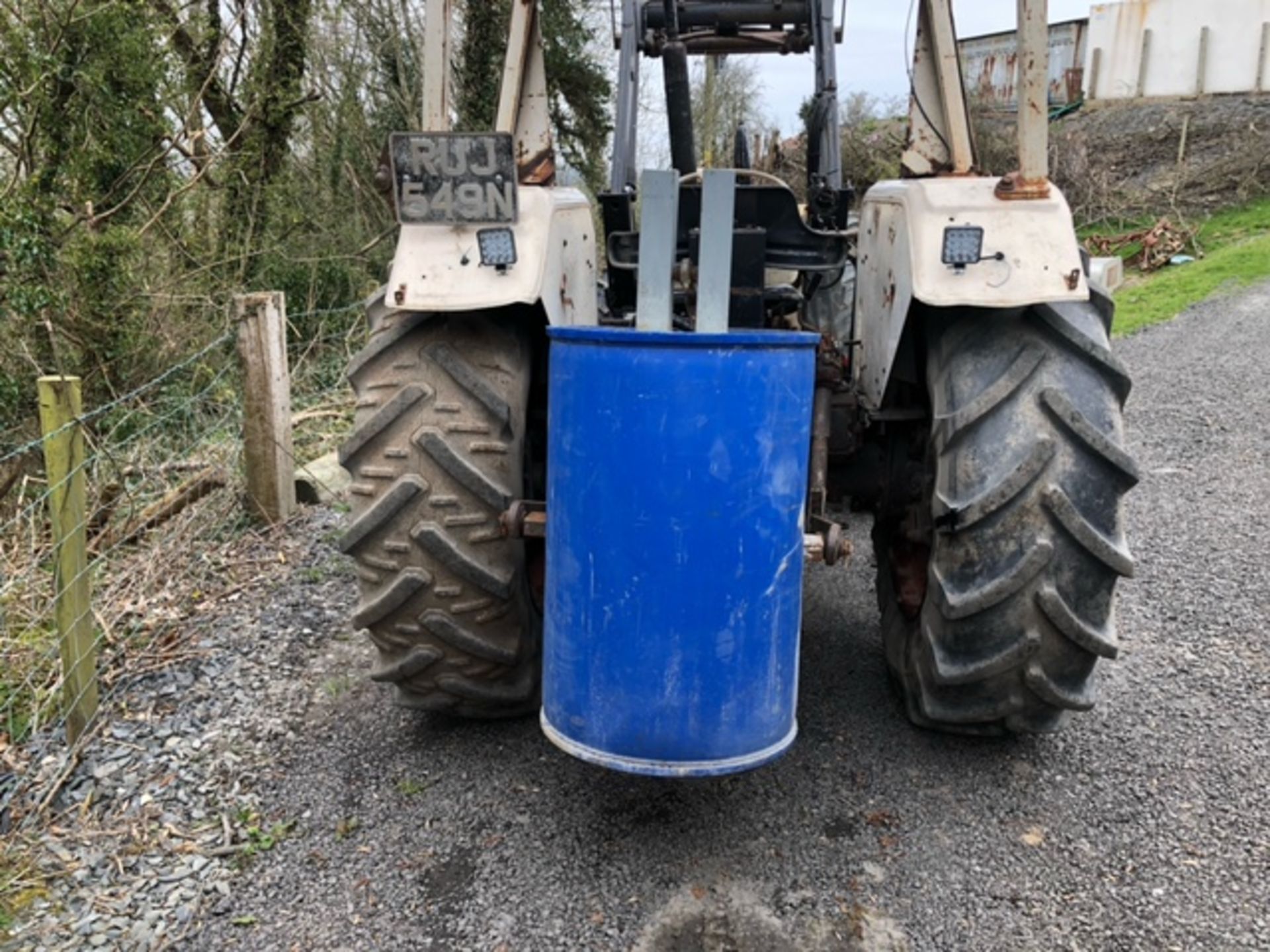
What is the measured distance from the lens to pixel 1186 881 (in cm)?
245

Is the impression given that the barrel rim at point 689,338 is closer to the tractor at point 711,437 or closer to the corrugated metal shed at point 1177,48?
the tractor at point 711,437

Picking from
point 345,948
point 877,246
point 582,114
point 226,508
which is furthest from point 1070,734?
point 582,114

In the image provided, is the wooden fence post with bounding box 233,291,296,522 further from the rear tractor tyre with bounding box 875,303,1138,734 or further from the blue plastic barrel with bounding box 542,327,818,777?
the rear tractor tyre with bounding box 875,303,1138,734

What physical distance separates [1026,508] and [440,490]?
1364 millimetres

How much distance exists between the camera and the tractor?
7.08ft

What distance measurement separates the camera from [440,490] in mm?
2582

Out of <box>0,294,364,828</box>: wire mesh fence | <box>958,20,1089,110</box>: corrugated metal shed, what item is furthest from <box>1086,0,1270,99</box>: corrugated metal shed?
<box>0,294,364,828</box>: wire mesh fence

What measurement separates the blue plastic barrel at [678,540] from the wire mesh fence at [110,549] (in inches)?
61.9

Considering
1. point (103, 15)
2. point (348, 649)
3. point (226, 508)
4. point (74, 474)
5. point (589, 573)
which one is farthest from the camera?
point (103, 15)

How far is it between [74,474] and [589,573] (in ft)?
5.45

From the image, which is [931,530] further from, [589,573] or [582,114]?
[582,114]

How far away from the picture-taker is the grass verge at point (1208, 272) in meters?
11.8

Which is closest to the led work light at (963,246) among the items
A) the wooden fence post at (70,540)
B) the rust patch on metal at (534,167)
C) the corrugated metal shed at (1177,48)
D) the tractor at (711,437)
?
the tractor at (711,437)

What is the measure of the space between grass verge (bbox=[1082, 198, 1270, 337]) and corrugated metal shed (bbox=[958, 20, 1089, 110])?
5.79 m
